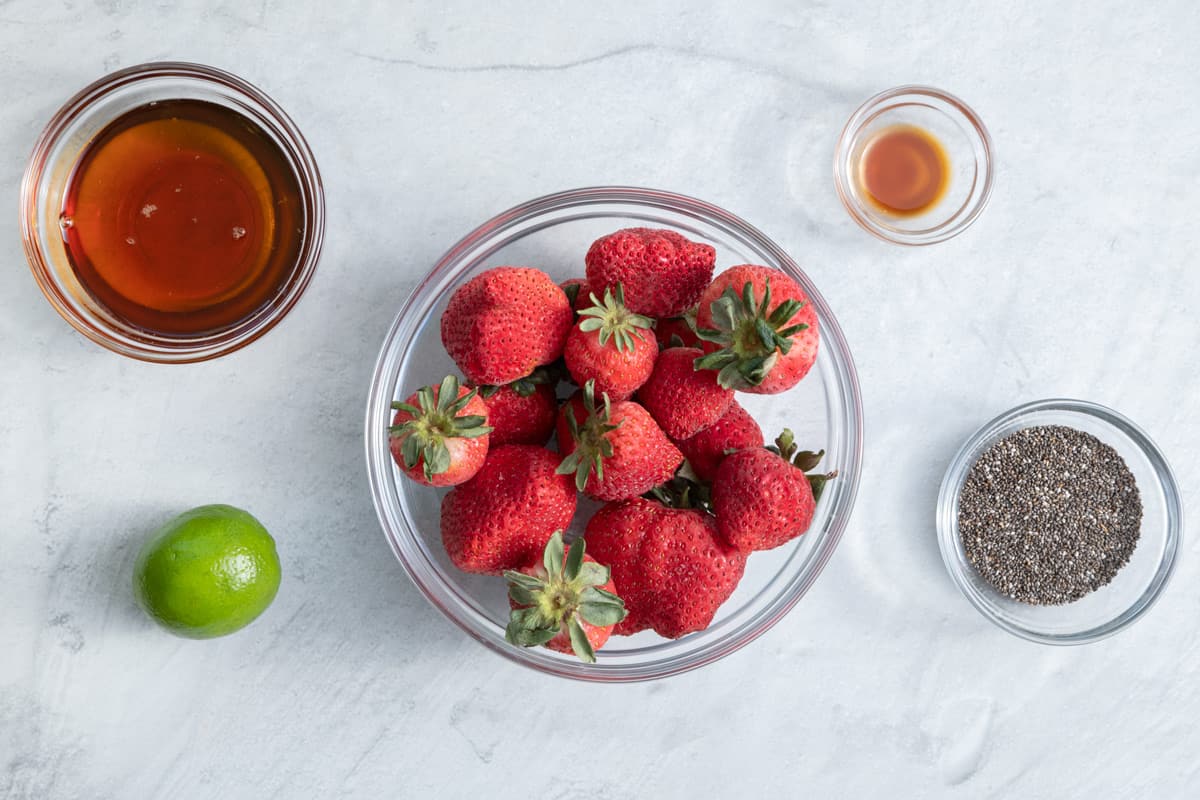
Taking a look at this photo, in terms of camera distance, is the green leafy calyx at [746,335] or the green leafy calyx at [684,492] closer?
the green leafy calyx at [746,335]

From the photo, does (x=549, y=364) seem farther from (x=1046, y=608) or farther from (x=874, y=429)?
(x=1046, y=608)

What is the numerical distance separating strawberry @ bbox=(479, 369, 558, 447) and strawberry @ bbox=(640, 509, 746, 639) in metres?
0.19

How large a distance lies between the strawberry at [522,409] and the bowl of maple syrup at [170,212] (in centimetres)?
32

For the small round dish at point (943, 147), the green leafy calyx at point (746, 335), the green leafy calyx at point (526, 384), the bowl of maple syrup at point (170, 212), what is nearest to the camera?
the green leafy calyx at point (746, 335)

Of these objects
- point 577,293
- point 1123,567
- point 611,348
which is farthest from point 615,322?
point 1123,567

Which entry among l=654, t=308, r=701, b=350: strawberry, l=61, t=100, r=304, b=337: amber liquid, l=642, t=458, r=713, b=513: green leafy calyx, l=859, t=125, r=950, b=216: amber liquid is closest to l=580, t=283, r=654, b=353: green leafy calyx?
l=654, t=308, r=701, b=350: strawberry

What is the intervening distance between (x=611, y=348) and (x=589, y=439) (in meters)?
0.11

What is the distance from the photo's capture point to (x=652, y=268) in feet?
3.96

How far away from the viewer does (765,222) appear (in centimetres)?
150

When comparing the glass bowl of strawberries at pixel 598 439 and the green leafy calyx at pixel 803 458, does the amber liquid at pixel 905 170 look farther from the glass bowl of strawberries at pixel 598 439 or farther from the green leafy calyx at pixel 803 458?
the green leafy calyx at pixel 803 458

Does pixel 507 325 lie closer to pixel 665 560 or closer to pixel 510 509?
pixel 510 509

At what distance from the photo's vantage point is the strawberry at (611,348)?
1.17 metres

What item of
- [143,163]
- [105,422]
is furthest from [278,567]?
[143,163]

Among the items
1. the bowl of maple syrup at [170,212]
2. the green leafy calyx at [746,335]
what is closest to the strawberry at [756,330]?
the green leafy calyx at [746,335]
